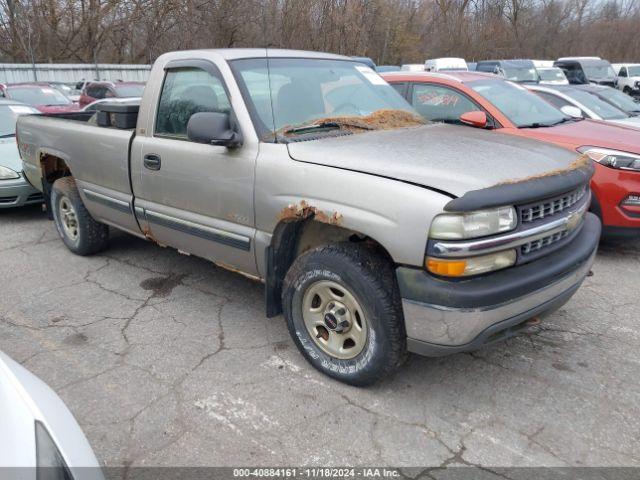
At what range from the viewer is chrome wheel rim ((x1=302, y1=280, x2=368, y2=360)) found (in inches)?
119

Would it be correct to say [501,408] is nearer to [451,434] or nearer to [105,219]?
[451,434]

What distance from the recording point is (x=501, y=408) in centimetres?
299

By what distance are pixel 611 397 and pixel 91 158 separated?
4316mm

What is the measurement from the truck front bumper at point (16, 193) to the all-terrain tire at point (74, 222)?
1484 millimetres

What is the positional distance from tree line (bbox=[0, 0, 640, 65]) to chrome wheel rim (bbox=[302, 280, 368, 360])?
1325 centimetres

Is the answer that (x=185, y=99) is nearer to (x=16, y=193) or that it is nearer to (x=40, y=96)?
(x=16, y=193)

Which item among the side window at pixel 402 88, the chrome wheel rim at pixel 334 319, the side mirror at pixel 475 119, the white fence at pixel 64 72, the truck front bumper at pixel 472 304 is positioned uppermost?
the white fence at pixel 64 72

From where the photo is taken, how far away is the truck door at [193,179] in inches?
137

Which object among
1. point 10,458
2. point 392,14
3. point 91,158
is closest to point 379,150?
point 10,458

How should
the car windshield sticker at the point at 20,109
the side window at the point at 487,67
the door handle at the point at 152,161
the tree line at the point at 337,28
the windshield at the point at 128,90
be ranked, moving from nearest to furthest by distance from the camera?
the door handle at the point at 152,161 → the car windshield sticker at the point at 20,109 → the windshield at the point at 128,90 → the side window at the point at 487,67 → the tree line at the point at 337,28

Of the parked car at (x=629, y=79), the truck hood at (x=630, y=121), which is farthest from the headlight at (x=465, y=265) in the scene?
the parked car at (x=629, y=79)

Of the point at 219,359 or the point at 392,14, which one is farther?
the point at 392,14

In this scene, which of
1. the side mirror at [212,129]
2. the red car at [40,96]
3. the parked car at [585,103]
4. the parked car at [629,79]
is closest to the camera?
the side mirror at [212,129]

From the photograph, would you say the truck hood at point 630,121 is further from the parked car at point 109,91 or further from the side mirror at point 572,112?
the parked car at point 109,91
